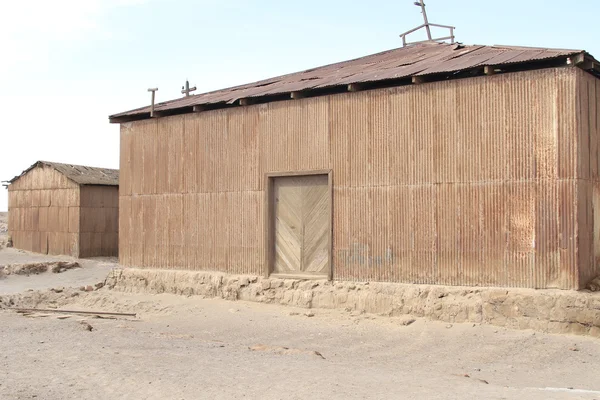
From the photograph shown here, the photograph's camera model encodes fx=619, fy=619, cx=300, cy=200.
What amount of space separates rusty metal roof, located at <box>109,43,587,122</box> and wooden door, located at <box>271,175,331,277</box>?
2.17 m

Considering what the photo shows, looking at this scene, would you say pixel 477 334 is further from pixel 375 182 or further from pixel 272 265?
pixel 272 265

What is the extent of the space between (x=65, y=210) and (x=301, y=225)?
16.9m

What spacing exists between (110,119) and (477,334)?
11.7 metres

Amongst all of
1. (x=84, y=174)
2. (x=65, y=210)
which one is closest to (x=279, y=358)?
(x=65, y=210)

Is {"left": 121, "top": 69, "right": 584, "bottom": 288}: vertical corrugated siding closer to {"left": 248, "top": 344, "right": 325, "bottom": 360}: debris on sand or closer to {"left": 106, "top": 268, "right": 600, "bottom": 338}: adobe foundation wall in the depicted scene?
{"left": 106, "top": 268, "right": 600, "bottom": 338}: adobe foundation wall

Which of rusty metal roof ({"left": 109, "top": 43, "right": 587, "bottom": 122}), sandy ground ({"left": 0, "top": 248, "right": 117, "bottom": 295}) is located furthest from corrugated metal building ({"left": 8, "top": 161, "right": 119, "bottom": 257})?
rusty metal roof ({"left": 109, "top": 43, "right": 587, "bottom": 122})

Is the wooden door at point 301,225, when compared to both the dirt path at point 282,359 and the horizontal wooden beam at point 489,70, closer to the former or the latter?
the dirt path at point 282,359

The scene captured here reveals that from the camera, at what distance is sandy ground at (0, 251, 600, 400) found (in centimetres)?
752

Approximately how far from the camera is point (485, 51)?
43.1 feet

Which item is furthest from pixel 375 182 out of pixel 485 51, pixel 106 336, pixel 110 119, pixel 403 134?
A: pixel 110 119

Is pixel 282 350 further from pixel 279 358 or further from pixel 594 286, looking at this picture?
pixel 594 286

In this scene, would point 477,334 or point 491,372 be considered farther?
point 477,334

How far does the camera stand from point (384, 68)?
14133mm

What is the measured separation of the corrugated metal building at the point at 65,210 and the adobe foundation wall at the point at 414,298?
11.7m
